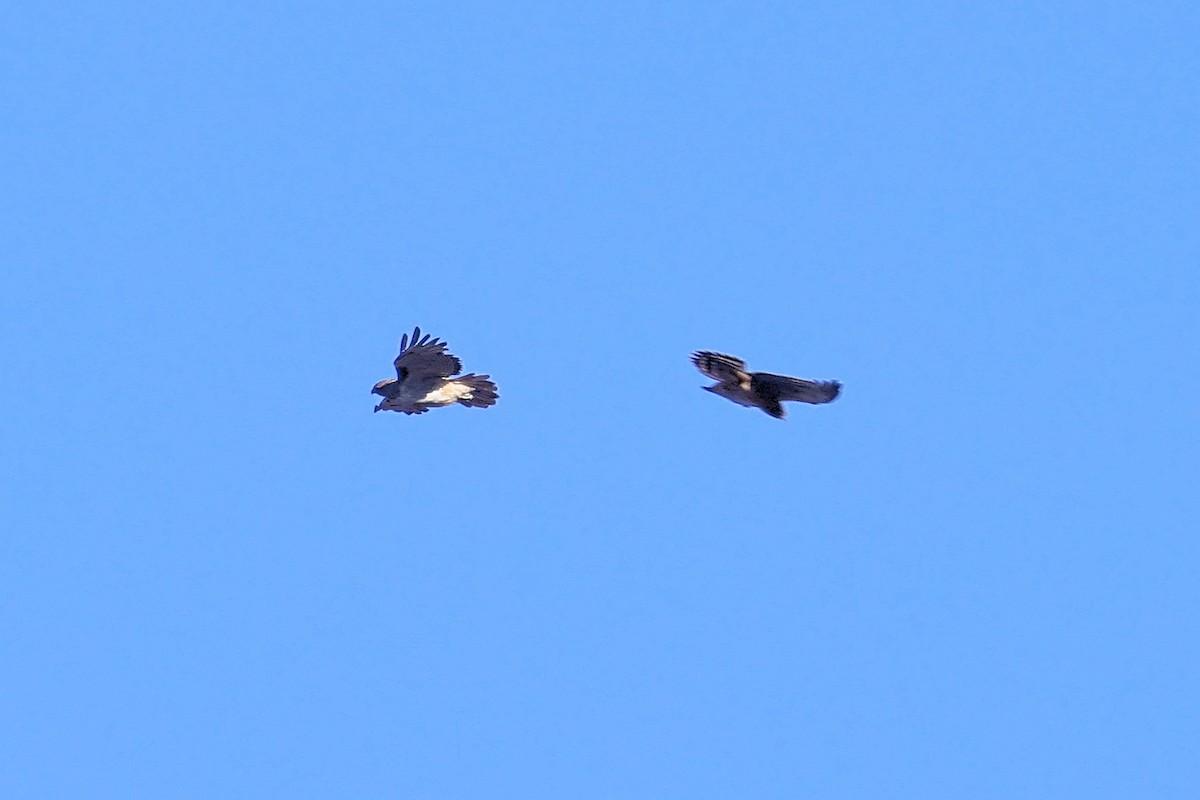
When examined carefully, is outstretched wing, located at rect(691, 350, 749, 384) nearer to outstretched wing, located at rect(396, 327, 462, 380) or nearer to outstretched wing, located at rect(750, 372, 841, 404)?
outstretched wing, located at rect(750, 372, 841, 404)

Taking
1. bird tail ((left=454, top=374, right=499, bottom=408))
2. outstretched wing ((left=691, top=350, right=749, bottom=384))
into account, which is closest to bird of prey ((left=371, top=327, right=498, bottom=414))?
bird tail ((left=454, top=374, right=499, bottom=408))

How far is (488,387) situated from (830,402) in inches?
286

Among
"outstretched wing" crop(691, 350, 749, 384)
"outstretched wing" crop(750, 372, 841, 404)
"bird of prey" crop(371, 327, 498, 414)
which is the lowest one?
"outstretched wing" crop(750, 372, 841, 404)

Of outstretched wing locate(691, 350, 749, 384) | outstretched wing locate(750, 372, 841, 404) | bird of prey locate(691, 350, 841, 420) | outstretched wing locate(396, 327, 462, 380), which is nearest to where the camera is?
outstretched wing locate(750, 372, 841, 404)

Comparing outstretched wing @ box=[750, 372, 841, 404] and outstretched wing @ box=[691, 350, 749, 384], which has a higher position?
outstretched wing @ box=[691, 350, 749, 384]

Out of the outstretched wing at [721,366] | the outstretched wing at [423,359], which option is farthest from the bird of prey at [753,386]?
the outstretched wing at [423,359]

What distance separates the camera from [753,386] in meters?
24.6

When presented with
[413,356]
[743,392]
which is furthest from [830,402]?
[413,356]

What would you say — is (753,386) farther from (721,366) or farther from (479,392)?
(479,392)

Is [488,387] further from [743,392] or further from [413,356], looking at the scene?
[743,392]

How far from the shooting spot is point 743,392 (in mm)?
24828

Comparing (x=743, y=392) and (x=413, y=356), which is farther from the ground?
(x=413, y=356)

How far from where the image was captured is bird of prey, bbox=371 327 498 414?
2775 cm

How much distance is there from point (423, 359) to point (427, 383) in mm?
851
